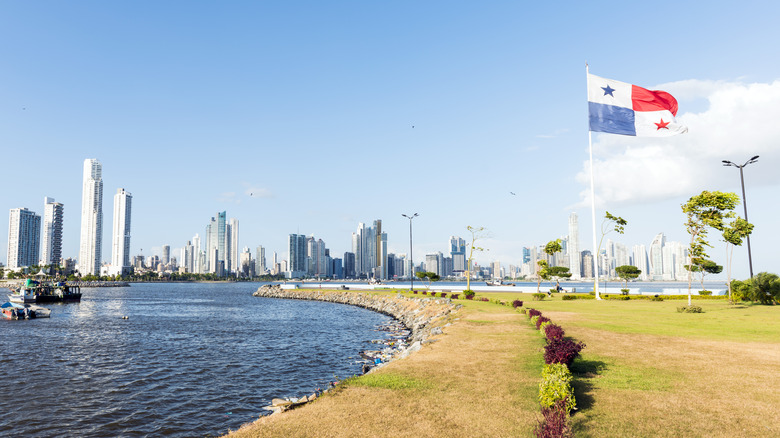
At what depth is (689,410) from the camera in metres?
12.7

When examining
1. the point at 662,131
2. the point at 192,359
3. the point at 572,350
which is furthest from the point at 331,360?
the point at 662,131

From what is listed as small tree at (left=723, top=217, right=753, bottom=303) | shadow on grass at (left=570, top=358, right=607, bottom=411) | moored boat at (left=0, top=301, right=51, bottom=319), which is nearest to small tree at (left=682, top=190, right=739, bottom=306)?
small tree at (left=723, top=217, right=753, bottom=303)

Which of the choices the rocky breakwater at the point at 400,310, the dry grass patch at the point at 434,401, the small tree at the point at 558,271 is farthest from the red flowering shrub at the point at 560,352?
the small tree at the point at 558,271

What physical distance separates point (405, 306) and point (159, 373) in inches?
1531

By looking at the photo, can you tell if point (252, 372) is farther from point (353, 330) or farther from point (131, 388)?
point (353, 330)

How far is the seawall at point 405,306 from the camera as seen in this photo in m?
35.7

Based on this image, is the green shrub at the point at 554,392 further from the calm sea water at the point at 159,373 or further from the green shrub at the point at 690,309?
the green shrub at the point at 690,309

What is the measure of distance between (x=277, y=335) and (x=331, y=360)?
14.9m

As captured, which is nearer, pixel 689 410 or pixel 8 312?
pixel 689 410

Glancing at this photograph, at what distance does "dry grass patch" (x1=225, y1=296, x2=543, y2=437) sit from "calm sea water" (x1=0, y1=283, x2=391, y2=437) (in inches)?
249

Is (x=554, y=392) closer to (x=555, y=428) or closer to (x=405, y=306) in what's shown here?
(x=555, y=428)

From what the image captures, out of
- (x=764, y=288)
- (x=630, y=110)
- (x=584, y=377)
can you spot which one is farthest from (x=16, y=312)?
(x=764, y=288)

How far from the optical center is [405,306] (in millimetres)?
62406

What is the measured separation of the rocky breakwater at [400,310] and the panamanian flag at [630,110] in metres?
26.5
